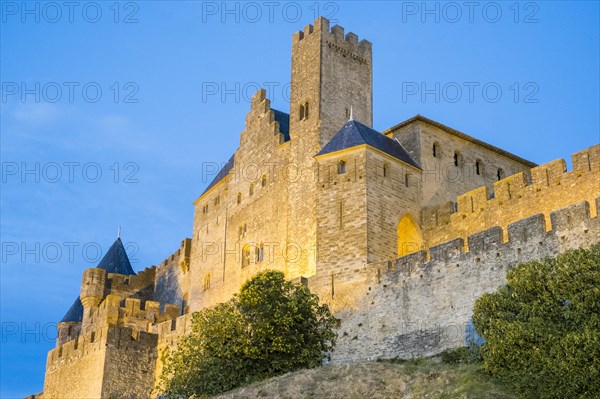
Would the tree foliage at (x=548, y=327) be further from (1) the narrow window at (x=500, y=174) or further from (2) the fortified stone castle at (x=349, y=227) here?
(1) the narrow window at (x=500, y=174)

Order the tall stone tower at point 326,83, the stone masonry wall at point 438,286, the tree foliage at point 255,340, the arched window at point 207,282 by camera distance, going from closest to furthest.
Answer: the stone masonry wall at point 438,286, the tree foliage at point 255,340, the tall stone tower at point 326,83, the arched window at point 207,282

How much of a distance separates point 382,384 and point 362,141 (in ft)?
46.4

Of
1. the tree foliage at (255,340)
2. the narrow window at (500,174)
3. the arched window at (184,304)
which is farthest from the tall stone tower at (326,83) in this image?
the arched window at (184,304)

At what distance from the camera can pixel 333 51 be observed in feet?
149

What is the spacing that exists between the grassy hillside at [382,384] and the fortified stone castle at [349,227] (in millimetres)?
4484

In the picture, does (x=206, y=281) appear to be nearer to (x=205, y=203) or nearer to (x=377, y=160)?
(x=205, y=203)

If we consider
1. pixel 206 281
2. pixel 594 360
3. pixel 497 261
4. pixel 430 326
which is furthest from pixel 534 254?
pixel 206 281

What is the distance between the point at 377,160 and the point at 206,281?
15308mm

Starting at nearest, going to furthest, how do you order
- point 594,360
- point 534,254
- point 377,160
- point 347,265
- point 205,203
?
point 594,360 < point 534,254 < point 347,265 < point 377,160 < point 205,203

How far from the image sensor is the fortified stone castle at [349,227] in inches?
1292

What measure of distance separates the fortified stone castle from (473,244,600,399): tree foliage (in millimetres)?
3261

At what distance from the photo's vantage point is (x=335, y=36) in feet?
151

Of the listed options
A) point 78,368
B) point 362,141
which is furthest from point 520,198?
point 78,368

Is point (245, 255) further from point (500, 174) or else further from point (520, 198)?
point (520, 198)
